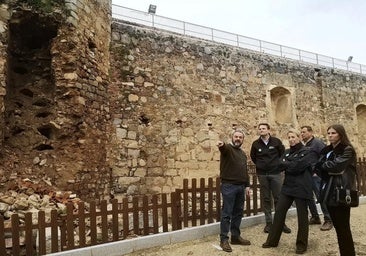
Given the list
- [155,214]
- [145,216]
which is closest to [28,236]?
[145,216]

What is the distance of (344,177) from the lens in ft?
13.2

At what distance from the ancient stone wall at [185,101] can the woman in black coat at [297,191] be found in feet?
13.9

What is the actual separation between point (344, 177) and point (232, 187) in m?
1.42

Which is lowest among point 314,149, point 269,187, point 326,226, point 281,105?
point 326,226

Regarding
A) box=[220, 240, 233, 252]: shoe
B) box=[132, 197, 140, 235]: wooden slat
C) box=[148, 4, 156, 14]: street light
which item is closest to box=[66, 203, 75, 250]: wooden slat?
box=[132, 197, 140, 235]: wooden slat

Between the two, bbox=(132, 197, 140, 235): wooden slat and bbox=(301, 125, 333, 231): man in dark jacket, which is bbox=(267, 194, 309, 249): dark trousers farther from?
bbox=(132, 197, 140, 235): wooden slat

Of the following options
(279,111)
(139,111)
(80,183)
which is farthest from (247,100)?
(80,183)

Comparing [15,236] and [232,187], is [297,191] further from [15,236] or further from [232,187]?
[15,236]

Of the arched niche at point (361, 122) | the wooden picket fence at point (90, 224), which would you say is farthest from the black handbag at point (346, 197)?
the arched niche at point (361, 122)

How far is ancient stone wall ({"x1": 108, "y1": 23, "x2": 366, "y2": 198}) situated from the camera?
847 cm

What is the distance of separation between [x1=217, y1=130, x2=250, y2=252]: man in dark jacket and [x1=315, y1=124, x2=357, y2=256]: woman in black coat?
1122 mm

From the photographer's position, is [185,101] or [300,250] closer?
[300,250]

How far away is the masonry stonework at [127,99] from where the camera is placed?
653cm

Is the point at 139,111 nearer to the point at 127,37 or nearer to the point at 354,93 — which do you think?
the point at 127,37
